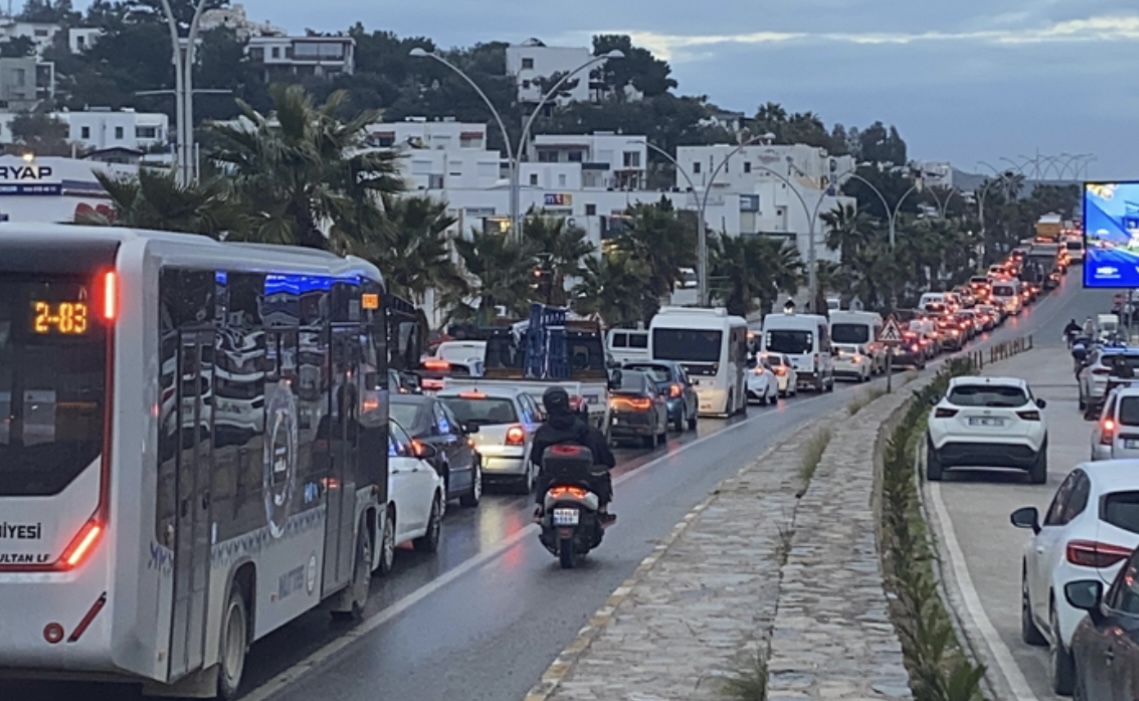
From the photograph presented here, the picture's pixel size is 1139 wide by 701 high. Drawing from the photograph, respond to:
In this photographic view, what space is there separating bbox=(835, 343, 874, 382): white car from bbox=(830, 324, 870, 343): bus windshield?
0.30 metres

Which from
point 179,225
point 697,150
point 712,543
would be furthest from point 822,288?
point 712,543

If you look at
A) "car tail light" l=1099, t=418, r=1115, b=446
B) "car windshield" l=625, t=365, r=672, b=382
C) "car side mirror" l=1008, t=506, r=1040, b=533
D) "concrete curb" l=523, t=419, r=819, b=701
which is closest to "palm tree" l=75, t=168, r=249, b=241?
"concrete curb" l=523, t=419, r=819, b=701

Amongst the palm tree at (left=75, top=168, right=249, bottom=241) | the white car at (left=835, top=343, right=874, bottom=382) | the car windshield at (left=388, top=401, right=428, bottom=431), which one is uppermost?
the palm tree at (left=75, top=168, right=249, bottom=241)

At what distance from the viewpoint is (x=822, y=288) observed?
10906 cm

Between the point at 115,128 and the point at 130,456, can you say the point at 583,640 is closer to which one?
the point at 130,456

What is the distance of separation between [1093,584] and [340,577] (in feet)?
20.3

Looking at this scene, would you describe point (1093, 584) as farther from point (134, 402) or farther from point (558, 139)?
point (558, 139)

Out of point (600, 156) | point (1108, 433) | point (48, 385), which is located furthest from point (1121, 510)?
point (600, 156)

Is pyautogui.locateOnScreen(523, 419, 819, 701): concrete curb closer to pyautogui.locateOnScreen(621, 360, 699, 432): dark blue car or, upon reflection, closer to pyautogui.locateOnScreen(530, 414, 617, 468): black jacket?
pyautogui.locateOnScreen(530, 414, 617, 468): black jacket

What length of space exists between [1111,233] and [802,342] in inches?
416

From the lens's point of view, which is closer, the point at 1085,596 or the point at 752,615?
the point at 1085,596

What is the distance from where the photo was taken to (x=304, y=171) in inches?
1310

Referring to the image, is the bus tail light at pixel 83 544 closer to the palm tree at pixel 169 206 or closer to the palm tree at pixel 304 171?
the palm tree at pixel 169 206

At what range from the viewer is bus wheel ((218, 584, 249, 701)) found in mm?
10938
